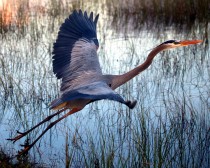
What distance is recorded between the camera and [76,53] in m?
4.86

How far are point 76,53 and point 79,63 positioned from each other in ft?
0.55

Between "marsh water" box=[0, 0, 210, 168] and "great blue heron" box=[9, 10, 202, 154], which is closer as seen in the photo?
"marsh water" box=[0, 0, 210, 168]

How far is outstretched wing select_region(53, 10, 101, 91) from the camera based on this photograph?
181 inches

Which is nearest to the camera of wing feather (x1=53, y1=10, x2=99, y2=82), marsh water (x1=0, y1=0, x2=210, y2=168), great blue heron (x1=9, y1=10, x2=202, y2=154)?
marsh water (x1=0, y1=0, x2=210, y2=168)

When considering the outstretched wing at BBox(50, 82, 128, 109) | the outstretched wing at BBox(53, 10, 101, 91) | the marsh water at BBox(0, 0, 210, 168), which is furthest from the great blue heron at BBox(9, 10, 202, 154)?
the marsh water at BBox(0, 0, 210, 168)

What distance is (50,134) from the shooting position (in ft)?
16.3

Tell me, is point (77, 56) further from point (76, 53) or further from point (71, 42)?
point (71, 42)

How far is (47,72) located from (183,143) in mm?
2888

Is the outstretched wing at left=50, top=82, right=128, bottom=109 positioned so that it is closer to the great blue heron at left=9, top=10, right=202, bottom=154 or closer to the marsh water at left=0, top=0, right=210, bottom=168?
the great blue heron at left=9, top=10, right=202, bottom=154

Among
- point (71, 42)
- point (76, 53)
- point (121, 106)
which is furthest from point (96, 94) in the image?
point (121, 106)

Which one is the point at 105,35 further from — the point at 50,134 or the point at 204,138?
the point at 204,138

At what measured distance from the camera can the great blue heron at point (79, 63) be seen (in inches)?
172

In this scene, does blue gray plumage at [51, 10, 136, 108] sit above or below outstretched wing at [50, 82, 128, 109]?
above

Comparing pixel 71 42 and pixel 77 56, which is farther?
pixel 71 42
